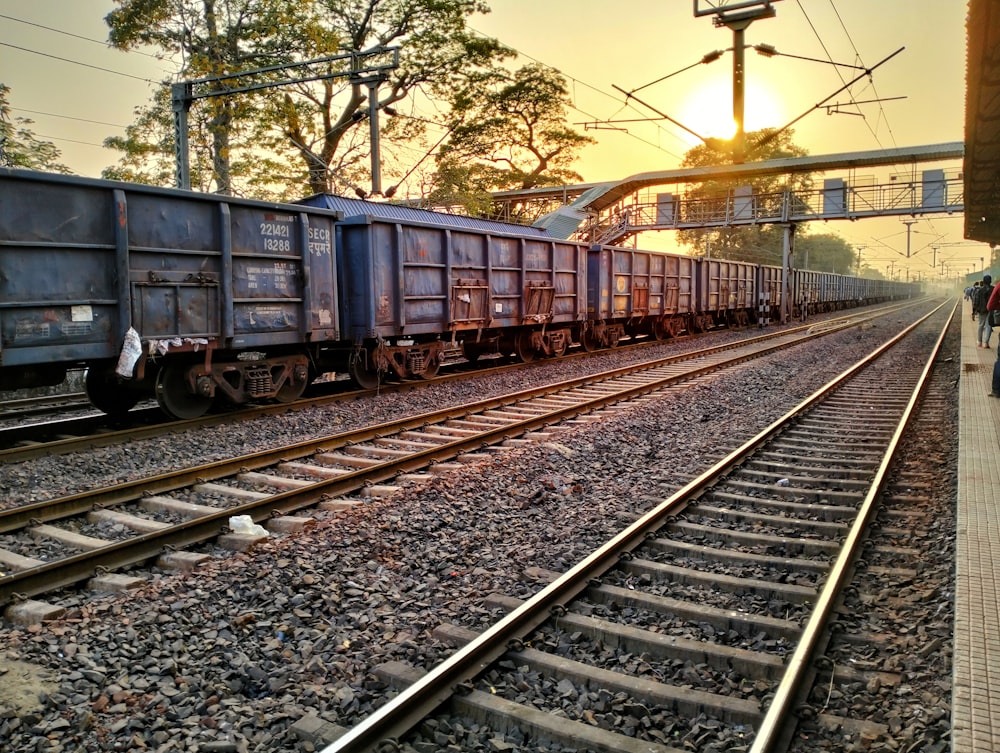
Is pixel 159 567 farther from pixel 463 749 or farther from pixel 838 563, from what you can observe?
pixel 838 563

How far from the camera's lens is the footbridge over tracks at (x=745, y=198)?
109ft

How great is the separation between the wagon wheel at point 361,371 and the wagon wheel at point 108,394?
335 centimetres

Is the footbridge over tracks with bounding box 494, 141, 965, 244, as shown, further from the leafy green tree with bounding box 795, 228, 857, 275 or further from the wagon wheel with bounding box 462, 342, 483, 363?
the leafy green tree with bounding box 795, 228, 857, 275

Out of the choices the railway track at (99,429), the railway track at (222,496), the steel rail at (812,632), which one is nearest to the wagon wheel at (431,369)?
the railway track at (99,429)

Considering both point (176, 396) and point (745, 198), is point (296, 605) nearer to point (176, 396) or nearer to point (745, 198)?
point (176, 396)

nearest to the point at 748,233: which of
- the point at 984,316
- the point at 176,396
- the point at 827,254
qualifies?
the point at 827,254

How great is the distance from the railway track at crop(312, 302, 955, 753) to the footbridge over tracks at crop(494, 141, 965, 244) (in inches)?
1092

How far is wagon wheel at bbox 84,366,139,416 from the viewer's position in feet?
28.7

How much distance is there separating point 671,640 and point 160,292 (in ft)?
23.6

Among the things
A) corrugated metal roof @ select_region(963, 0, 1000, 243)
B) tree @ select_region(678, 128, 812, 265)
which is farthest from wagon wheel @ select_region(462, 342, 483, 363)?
tree @ select_region(678, 128, 812, 265)

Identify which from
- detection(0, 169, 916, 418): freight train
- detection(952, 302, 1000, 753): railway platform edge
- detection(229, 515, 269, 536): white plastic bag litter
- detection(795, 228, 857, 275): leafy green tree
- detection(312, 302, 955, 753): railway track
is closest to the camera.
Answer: detection(952, 302, 1000, 753): railway platform edge

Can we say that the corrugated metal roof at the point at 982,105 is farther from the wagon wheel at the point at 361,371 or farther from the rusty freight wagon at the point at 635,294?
the wagon wheel at the point at 361,371

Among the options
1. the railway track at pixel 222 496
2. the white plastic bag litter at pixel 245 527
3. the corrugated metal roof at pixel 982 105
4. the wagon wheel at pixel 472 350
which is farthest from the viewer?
the wagon wheel at pixel 472 350

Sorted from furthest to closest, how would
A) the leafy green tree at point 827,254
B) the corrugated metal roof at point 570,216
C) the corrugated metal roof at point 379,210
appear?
the leafy green tree at point 827,254 → the corrugated metal roof at point 570,216 → the corrugated metal roof at point 379,210
